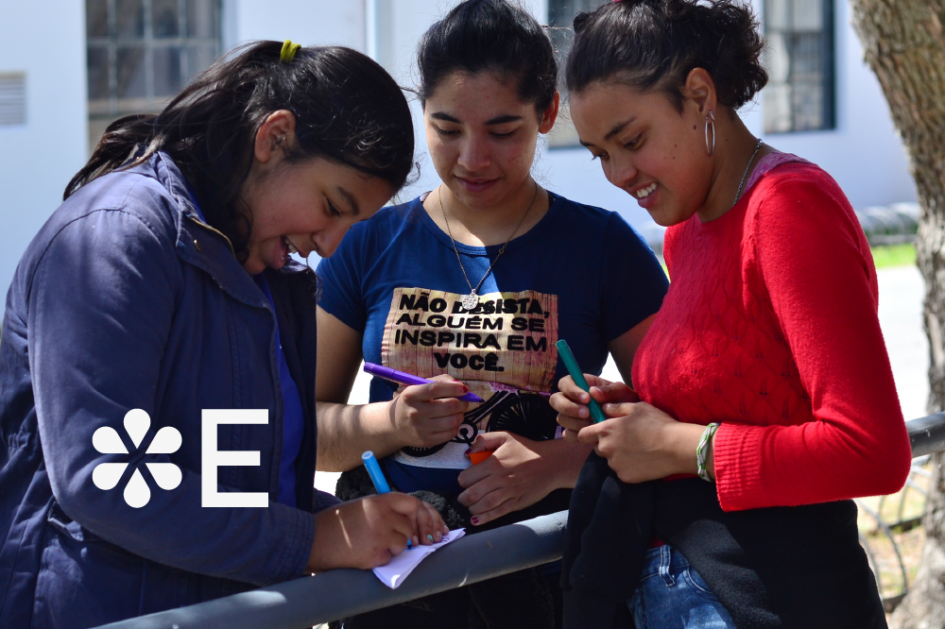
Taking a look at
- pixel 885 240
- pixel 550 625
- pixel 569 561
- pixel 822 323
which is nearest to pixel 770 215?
pixel 822 323

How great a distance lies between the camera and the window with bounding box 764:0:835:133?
1384 cm

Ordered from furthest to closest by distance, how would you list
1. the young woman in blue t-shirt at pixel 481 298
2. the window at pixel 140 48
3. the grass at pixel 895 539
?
the window at pixel 140 48
the grass at pixel 895 539
the young woman in blue t-shirt at pixel 481 298

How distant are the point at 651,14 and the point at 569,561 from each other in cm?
83

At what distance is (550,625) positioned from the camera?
185 centimetres

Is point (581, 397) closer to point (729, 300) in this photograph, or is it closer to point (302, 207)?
point (729, 300)

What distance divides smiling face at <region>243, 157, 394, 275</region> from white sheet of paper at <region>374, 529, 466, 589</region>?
46 cm

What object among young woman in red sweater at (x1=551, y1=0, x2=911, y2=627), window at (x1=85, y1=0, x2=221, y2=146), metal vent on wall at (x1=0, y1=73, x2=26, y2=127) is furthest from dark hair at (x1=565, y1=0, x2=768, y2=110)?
window at (x1=85, y1=0, x2=221, y2=146)

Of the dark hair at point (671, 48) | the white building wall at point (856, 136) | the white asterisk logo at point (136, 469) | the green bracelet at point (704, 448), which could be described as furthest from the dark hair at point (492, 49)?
the white building wall at point (856, 136)

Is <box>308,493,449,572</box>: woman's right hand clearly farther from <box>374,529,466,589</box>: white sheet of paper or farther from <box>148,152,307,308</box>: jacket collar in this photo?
<box>148,152,307,308</box>: jacket collar

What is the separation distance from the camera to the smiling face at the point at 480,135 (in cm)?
195

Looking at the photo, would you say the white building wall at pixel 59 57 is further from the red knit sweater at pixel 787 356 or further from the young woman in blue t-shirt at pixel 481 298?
the red knit sweater at pixel 787 356

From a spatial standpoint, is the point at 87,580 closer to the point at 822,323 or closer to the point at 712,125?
the point at 822,323

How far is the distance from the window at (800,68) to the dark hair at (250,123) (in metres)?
12.9

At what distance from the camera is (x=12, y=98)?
8.52m
